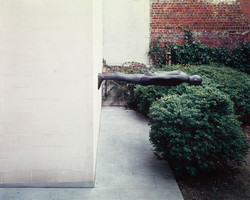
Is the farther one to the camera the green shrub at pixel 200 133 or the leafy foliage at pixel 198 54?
the leafy foliage at pixel 198 54

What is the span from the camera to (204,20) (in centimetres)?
873

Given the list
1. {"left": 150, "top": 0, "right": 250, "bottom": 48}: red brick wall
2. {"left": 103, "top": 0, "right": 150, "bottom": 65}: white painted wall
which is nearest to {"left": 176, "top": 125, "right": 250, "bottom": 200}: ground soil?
{"left": 103, "top": 0, "right": 150, "bottom": 65}: white painted wall

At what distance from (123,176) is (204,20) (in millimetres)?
6741

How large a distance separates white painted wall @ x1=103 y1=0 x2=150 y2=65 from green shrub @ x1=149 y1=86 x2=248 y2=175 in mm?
5123

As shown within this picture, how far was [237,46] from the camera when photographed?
8812 millimetres

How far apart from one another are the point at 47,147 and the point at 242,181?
2877 mm

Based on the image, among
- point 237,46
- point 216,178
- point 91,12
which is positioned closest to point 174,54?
point 237,46

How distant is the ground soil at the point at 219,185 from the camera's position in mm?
3494

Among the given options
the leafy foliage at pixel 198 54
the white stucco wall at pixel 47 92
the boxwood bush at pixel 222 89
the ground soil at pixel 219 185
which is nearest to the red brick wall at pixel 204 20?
the leafy foliage at pixel 198 54

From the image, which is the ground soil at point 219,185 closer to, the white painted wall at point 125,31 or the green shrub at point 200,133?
the green shrub at point 200,133

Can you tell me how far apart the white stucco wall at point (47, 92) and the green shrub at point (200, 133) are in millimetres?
1194

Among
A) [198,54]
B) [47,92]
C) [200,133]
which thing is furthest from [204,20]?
[47,92]

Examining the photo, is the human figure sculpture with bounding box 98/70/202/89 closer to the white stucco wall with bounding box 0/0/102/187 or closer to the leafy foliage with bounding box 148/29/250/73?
the white stucco wall with bounding box 0/0/102/187

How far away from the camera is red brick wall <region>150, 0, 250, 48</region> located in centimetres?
863
